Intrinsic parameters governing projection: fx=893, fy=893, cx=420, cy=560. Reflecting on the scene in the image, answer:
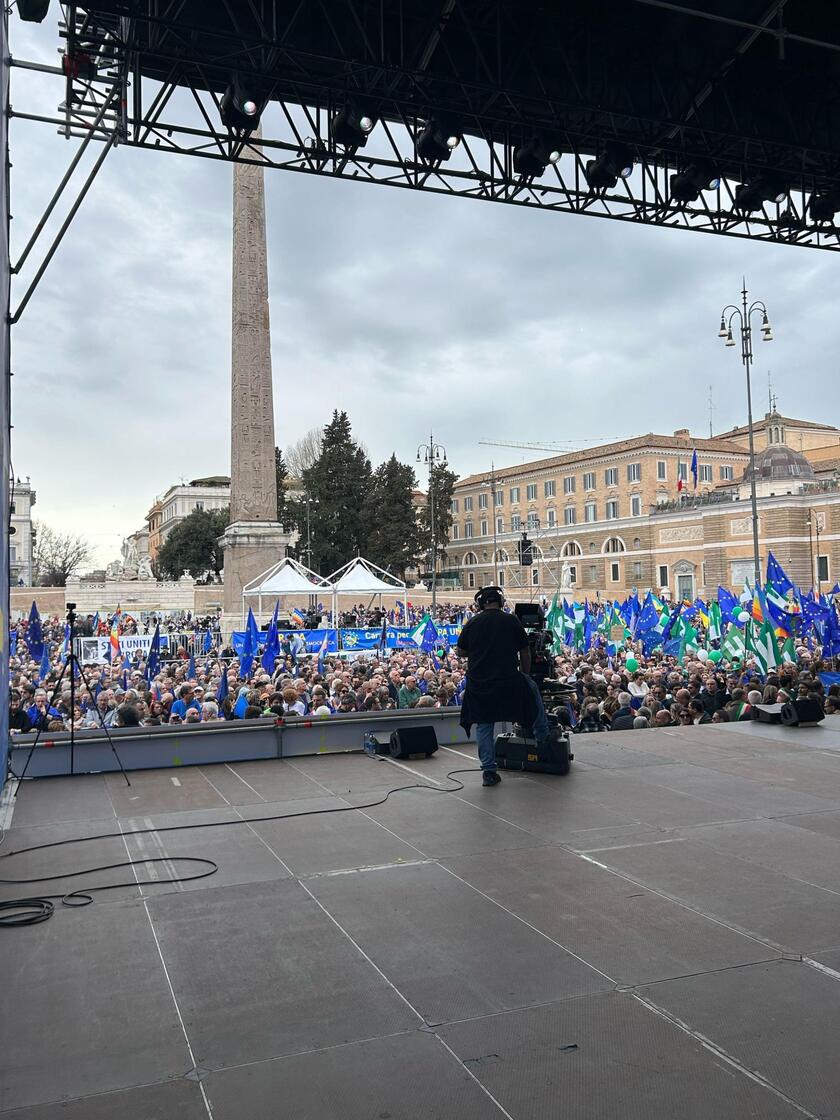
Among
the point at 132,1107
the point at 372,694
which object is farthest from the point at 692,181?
the point at 132,1107

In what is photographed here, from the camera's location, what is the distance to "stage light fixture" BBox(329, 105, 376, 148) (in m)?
9.54

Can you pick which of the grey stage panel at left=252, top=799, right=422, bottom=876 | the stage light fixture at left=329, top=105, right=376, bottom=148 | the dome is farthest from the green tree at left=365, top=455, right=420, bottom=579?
the grey stage panel at left=252, top=799, right=422, bottom=876

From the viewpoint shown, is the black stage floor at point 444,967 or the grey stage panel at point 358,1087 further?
the black stage floor at point 444,967

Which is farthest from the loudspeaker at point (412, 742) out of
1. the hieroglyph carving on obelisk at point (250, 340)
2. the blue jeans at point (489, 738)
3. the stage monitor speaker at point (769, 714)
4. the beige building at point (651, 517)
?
the beige building at point (651, 517)

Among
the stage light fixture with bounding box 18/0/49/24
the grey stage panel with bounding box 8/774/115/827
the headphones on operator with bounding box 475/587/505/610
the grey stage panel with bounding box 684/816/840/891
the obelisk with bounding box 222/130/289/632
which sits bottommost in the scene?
the grey stage panel with bounding box 684/816/840/891

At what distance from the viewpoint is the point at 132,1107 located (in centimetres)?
278

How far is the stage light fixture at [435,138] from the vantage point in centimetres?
982

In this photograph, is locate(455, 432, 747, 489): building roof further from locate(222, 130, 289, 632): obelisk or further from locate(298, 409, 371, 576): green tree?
locate(222, 130, 289, 632): obelisk

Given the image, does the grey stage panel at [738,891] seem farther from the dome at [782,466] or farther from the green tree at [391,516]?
the green tree at [391,516]

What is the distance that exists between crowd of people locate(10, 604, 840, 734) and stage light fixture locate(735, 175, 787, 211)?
6202mm

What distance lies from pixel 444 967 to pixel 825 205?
10.9 m

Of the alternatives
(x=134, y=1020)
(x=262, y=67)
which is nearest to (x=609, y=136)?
(x=262, y=67)

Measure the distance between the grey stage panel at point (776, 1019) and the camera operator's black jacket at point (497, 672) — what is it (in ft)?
11.9

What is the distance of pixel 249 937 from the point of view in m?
4.20
